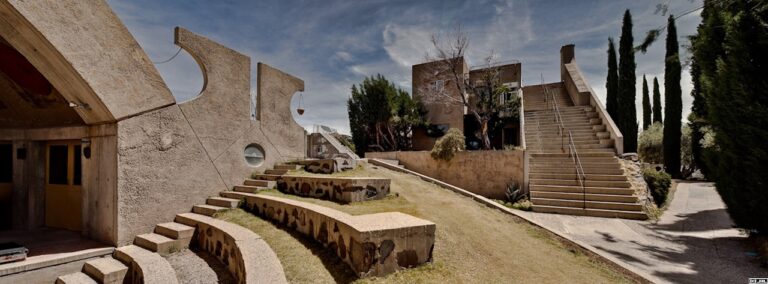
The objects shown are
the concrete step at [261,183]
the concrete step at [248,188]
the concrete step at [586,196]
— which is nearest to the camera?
the concrete step at [248,188]

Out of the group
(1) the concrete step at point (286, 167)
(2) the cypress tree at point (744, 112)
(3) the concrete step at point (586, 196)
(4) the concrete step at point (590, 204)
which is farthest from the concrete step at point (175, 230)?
(2) the cypress tree at point (744, 112)

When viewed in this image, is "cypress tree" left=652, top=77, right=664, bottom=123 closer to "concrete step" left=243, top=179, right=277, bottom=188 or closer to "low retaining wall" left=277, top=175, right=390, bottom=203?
"low retaining wall" left=277, top=175, right=390, bottom=203

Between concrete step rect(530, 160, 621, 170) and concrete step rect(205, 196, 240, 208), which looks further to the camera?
concrete step rect(530, 160, 621, 170)

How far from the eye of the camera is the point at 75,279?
Result: 508 centimetres

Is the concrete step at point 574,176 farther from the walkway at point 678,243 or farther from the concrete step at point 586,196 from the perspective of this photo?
the walkway at point 678,243

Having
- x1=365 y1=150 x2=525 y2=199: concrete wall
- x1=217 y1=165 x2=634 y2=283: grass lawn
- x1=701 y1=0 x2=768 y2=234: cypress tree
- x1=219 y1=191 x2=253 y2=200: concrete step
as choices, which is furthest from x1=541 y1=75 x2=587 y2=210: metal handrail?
x1=219 y1=191 x2=253 y2=200: concrete step

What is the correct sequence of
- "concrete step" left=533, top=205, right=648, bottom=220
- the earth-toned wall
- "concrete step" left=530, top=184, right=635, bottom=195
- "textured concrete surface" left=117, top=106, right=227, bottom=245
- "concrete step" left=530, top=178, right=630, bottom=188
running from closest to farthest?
"textured concrete surface" left=117, top=106, right=227, bottom=245
the earth-toned wall
"concrete step" left=533, top=205, right=648, bottom=220
"concrete step" left=530, top=184, right=635, bottom=195
"concrete step" left=530, top=178, right=630, bottom=188

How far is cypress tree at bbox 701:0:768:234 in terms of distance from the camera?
5.48m

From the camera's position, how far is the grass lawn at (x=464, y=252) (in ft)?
11.5

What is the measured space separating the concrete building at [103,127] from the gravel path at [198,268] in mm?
1620

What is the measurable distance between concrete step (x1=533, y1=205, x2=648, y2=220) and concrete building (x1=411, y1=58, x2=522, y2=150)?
9.06 meters

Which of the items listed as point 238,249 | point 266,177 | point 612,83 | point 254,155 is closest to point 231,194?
point 266,177

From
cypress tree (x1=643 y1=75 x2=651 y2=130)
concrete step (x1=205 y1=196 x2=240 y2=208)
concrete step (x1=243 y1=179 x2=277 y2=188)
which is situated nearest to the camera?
concrete step (x1=205 y1=196 x2=240 y2=208)

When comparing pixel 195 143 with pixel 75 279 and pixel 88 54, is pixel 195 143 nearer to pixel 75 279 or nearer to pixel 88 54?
pixel 88 54
